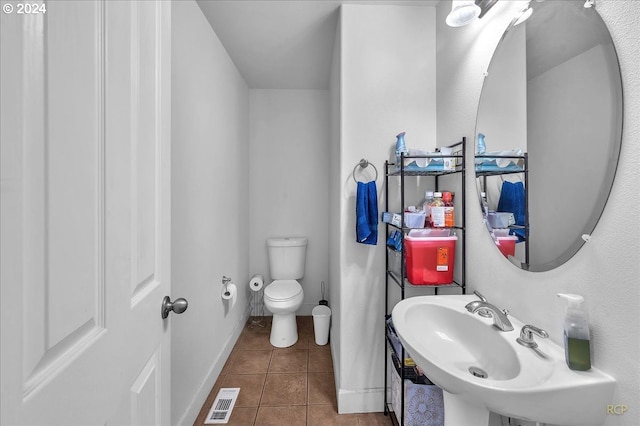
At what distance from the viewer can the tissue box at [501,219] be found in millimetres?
1018

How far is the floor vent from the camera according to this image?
1.49 m

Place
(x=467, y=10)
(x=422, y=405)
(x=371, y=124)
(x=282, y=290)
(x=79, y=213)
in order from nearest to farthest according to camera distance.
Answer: (x=79, y=213)
(x=467, y=10)
(x=422, y=405)
(x=371, y=124)
(x=282, y=290)

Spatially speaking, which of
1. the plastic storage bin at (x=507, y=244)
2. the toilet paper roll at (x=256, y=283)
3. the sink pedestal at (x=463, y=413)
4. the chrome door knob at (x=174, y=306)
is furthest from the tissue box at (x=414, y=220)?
the toilet paper roll at (x=256, y=283)

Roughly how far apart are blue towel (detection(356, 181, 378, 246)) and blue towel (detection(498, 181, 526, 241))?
0.60 m

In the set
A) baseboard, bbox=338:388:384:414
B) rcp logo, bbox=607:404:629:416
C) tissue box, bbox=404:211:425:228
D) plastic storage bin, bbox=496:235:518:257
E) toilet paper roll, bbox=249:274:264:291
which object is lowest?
baseboard, bbox=338:388:384:414

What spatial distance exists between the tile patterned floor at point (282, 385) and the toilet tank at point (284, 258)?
0.57 metres

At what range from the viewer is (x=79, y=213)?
0.45 meters

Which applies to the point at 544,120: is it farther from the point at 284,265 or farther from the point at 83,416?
the point at 284,265

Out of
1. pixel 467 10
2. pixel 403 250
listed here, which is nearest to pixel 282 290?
pixel 403 250

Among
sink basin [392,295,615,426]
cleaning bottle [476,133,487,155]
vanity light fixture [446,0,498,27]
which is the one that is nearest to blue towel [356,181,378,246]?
sink basin [392,295,615,426]

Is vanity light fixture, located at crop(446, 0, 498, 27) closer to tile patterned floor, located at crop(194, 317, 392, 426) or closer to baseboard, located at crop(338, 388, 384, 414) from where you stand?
baseboard, located at crop(338, 388, 384, 414)

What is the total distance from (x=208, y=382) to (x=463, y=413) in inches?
58.7

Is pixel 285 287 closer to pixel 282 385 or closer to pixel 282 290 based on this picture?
pixel 282 290

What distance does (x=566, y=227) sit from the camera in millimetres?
802
